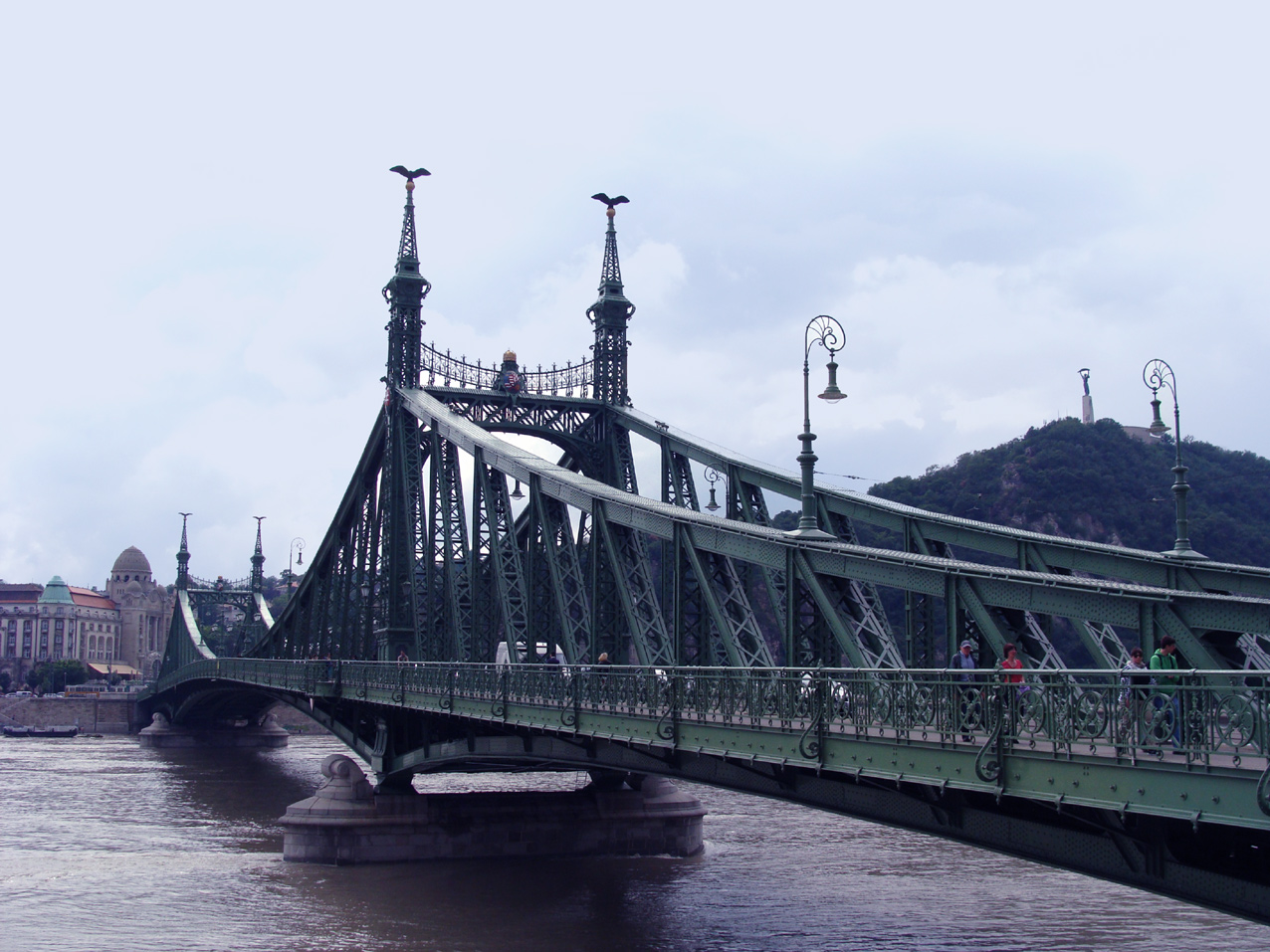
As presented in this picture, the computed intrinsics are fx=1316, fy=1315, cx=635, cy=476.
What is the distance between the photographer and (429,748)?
30.8 meters

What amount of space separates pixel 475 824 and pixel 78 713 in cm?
8240

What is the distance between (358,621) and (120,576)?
148 m

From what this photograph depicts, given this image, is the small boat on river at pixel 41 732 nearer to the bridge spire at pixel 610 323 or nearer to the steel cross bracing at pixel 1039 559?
the bridge spire at pixel 610 323

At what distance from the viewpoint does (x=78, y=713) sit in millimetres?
103938

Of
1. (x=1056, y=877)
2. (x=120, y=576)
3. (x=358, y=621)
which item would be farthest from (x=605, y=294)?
(x=120, y=576)

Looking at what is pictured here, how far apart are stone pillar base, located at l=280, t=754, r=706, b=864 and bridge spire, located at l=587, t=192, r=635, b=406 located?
11.4 m

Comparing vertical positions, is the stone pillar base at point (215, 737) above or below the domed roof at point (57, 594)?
below

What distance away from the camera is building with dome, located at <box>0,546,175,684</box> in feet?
526

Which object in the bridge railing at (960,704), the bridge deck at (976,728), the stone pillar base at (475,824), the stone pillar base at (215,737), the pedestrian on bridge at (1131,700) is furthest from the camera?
the stone pillar base at (215,737)

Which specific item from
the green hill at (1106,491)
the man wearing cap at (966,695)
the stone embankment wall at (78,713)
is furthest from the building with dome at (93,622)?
the man wearing cap at (966,695)

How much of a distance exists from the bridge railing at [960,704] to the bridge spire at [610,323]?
→ 1696 centimetres

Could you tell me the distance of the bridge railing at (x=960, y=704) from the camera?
1027cm

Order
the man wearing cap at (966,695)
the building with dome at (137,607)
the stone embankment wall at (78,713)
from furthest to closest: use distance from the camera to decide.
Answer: the building with dome at (137,607), the stone embankment wall at (78,713), the man wearing cap at (966,695)

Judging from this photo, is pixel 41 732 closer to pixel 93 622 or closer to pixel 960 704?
pixel 93 622
